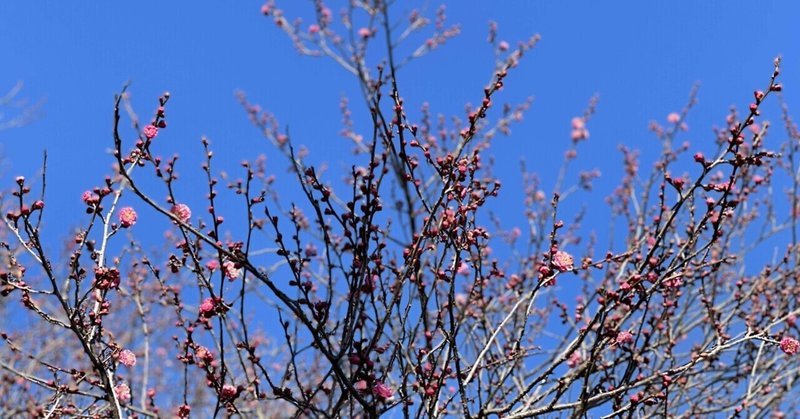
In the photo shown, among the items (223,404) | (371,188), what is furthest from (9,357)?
(371,188)

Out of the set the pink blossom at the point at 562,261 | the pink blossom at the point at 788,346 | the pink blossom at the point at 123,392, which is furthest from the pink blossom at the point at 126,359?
the pink blossom at the point at 788,346

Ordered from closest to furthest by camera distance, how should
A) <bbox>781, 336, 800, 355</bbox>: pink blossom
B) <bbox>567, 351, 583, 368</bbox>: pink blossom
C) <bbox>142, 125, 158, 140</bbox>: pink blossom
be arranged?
<bbox>142, 125, 158, 140</bbox>: pink blossom, <bbox>781, 336, 800, 355</bbox>: pink blossom, <bbox>567, 351, 583, 368</bbox>: pink blossom

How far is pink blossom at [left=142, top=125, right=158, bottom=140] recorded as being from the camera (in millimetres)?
2551

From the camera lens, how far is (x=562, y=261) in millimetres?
2969

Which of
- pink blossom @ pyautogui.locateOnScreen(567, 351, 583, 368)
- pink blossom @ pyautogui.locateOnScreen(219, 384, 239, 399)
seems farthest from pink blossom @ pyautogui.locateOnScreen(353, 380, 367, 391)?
pink blossom @ pyautogui.locateOnScreen(567, 351, 583, 368)

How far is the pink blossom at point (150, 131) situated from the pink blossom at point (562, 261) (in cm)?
170

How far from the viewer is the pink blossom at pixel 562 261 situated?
2.90 m

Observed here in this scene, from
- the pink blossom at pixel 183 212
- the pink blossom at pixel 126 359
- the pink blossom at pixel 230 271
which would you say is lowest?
the pink blossom at pixel 126 359

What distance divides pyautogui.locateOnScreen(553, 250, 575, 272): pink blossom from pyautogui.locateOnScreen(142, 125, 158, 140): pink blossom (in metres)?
1.70

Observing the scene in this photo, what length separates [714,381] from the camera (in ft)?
14.3

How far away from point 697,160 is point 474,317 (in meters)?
2.35

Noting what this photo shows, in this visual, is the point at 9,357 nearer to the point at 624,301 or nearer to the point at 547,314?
the point at 547,314

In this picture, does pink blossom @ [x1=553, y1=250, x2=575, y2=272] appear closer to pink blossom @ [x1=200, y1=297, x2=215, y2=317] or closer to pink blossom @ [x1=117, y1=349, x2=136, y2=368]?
pink blossom @ [x1=200, y1=297, x2=215, y2=317]

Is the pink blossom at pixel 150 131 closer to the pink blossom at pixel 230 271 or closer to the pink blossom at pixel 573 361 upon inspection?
the pink blossom at pixel 230 271
